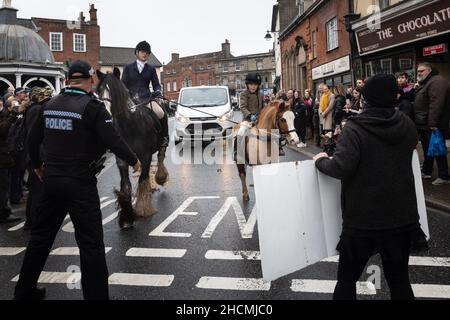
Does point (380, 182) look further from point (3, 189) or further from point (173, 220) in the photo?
point (3, 189)

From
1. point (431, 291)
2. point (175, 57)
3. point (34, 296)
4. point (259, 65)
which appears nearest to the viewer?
point (34, 296)

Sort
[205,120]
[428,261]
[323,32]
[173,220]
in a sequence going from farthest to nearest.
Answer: [323,32], [205,120], [173,220], [428,261]

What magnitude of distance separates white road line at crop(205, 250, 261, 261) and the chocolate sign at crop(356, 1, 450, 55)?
417 inches

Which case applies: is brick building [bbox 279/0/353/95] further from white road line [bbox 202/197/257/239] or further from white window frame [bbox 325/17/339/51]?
white road line [bbox 202/197/257/239]

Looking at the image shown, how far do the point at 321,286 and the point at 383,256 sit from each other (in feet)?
4.22

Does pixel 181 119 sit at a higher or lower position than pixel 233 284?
higher

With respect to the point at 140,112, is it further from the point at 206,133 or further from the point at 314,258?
the point at 206,133

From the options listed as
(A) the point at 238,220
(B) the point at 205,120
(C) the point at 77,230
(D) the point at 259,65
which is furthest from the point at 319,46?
(D) the point at 259,65

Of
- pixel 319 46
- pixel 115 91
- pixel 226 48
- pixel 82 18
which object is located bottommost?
pixel 115 91

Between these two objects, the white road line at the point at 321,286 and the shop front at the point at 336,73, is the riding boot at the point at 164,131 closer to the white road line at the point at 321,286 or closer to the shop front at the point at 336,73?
the white road line at the point at 321,286

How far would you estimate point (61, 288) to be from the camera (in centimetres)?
442

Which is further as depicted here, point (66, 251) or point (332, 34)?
point (332, 34)

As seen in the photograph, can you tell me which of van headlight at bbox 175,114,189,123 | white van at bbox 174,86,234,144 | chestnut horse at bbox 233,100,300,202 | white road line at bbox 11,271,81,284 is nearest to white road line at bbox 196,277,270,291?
white road line at bbox 11,271,81,284

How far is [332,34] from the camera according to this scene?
22906 millimetres
